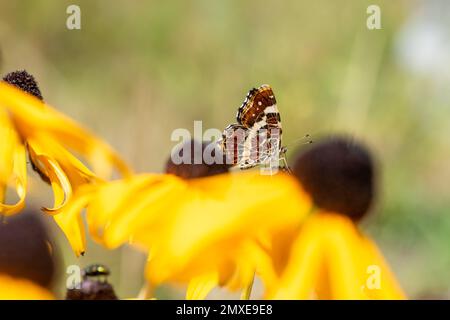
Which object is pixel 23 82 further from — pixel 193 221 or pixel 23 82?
pixel 193 221

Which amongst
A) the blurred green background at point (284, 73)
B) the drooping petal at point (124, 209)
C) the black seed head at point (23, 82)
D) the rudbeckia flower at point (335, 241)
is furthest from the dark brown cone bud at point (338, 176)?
the blurred green background at point (284, 73)

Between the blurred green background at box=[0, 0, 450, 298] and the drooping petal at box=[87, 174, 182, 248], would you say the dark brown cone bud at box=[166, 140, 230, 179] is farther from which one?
the blurred green background at box=[0, 0, 450, 298]

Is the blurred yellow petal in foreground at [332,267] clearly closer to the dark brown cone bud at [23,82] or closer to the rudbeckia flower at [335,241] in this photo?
the rudbeckia flower at [335,241]

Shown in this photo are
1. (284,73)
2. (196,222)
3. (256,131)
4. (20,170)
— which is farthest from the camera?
(284,73)

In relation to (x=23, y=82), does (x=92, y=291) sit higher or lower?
lower

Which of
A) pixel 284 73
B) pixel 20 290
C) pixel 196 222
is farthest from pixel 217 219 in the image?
pixel 284 73

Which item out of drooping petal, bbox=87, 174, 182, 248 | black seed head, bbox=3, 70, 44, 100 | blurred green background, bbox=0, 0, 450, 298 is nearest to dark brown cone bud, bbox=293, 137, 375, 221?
drooping petal, bbox=87, 174, 182, 248
